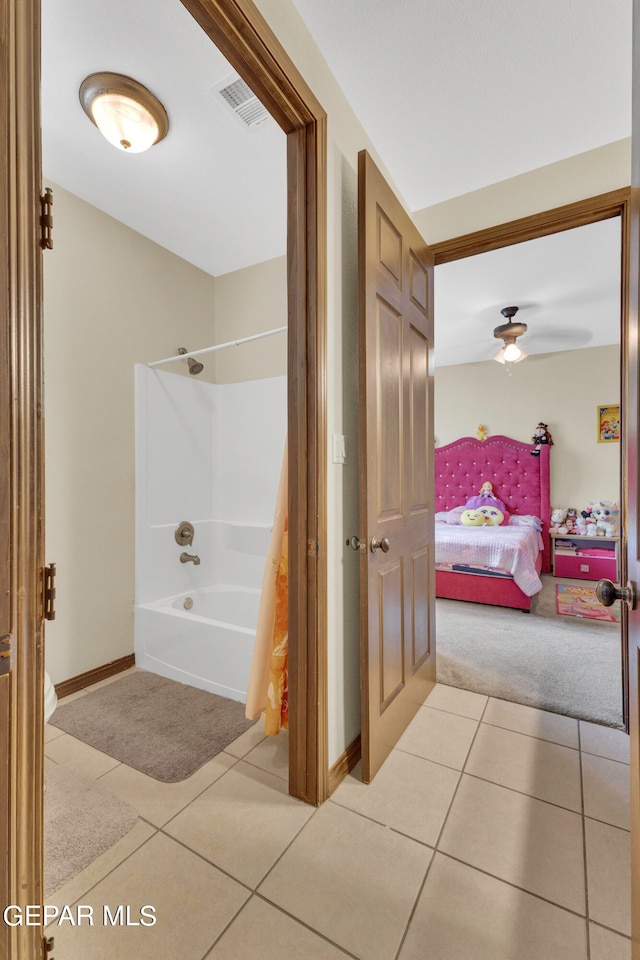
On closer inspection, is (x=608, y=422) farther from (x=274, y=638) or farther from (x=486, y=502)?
(x=274, y=638)

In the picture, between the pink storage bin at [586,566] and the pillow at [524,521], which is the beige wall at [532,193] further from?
the pink storage bin at [586,566]

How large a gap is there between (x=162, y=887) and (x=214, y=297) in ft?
10.9

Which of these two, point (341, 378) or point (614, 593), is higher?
point (341, 378)

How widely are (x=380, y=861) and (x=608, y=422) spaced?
5145 millimetres

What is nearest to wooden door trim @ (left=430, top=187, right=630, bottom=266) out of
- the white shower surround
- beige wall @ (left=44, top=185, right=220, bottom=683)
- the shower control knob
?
the white shower surround

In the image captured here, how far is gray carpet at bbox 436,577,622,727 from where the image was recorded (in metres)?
2.21

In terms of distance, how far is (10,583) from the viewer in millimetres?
661

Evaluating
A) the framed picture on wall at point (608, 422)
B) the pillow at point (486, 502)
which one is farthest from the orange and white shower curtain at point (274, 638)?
the framed picture on wall at point (608, 422)

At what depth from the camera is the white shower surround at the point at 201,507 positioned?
247 cm

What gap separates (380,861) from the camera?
1261 mm

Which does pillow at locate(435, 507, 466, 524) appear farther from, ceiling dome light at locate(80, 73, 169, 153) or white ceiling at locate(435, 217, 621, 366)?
ceiling dome light at locate(80, 73, 169, 153)

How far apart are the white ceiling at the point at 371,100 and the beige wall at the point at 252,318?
0.29 m

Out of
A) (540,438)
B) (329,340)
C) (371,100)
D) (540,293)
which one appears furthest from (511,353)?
(329,340)

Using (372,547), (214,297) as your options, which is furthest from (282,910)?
(214,297)
